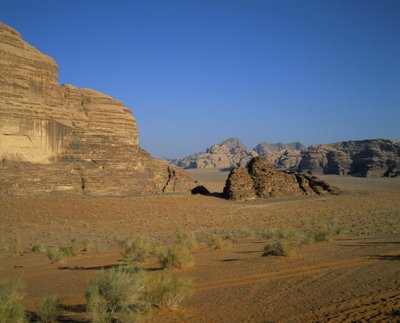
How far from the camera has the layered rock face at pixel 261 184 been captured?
38.0m

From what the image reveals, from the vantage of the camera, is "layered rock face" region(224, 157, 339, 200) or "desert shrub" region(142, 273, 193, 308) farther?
"layered rock face" region(224, 157, 339, 200)

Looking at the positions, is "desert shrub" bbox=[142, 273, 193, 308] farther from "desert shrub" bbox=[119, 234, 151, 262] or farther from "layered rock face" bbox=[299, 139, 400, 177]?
"layered rock face" bbox=[299, 139, 400, 177]

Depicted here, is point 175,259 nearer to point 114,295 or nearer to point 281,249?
point 281,249

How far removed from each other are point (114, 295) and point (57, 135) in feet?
104

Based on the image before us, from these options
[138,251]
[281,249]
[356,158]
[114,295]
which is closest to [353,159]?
[356,158]

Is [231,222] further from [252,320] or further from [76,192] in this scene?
[252,320]

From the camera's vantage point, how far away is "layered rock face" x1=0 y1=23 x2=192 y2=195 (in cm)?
3034

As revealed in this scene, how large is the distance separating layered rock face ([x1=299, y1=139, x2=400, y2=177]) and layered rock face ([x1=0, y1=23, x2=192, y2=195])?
63.4 m

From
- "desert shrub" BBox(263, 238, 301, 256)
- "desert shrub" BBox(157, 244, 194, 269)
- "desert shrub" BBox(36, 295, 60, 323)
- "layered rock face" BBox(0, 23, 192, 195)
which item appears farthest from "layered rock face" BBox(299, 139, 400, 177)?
"desert shrub" BBox(36, 295, 60, 323)

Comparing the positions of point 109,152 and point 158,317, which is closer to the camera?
point 158,317

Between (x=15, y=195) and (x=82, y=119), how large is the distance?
1280cm

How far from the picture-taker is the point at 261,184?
3928 centimetres

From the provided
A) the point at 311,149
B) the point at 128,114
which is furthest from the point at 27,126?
the point at 311,149

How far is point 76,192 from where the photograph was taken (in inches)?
1339
